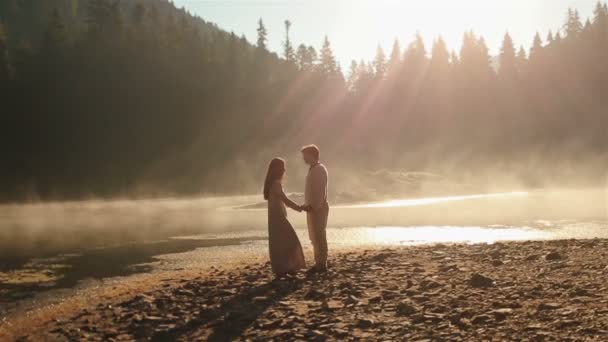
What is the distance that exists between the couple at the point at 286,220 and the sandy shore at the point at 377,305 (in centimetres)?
58

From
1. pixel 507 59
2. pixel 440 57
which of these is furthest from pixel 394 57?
pixel 507 59

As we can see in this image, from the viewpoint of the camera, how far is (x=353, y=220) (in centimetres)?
3331

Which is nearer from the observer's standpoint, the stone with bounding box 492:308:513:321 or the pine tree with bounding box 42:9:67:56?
the stone with bounding box 492:308:513:321

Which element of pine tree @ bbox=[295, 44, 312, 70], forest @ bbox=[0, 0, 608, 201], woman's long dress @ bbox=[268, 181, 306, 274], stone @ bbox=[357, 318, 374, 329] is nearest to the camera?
stone @ bbox=[357, 318, 374, 329]

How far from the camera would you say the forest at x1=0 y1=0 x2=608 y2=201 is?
81.8 meters

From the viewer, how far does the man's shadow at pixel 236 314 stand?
8.85 metres


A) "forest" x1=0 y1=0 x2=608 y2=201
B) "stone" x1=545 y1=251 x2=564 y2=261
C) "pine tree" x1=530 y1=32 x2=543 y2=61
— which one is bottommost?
"stone" x1=545 y1=251 x2=564 y2=261

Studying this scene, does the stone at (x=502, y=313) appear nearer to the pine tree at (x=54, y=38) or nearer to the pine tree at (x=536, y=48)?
the pine tree at (x=54, y=38)

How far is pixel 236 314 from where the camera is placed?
967 centimetres

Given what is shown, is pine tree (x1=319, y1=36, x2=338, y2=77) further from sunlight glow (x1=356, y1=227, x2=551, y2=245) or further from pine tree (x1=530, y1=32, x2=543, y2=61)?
sunlight glow (x1=356, y1=227, x2=551, y2=245)

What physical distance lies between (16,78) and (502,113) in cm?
9392

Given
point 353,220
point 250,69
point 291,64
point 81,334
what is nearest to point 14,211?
point 353,220

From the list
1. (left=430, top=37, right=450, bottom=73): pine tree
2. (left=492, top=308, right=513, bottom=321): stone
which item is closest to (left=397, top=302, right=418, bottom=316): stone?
(left=492, top=308, right=513, bottom=321): stone

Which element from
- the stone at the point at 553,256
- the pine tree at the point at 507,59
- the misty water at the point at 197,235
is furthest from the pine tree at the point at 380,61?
the stone at the point at 553,256
